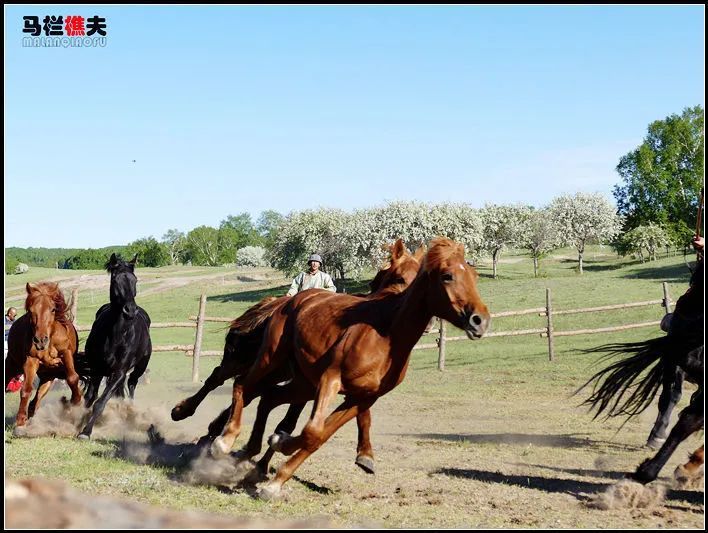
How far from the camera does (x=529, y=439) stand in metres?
10.2

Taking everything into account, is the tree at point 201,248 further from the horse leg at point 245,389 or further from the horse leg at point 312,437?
the horse leg at point 312,437

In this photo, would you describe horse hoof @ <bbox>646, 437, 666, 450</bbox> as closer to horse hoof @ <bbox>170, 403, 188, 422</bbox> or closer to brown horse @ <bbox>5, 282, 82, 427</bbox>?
horse hoof @ <bbox>170, 403, 188, 422</bbox>

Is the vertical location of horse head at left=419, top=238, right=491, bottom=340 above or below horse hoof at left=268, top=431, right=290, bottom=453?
above

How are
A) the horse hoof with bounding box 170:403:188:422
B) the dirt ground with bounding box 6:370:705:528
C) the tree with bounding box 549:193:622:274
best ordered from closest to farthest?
the dirt ground with bounding box 6:370:705:528
the horse hoof with bounding box 170:403:188:422
the tree with bounding box 549:193:622:274

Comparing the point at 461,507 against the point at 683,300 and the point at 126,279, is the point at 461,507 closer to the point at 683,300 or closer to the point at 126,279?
the point at 683,300

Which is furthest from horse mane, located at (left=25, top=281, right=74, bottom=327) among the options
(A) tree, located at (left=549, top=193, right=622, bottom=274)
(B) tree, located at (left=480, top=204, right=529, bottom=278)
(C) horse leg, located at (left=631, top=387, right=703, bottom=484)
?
(A) tree, located at (left=549, top=193, right=622, bottom=274)

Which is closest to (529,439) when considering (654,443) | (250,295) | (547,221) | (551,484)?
(654,443)

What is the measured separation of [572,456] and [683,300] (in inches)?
103

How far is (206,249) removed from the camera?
4658 inches

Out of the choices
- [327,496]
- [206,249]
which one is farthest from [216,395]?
[206,249]

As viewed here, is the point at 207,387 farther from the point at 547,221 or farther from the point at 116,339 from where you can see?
the point at 547,221

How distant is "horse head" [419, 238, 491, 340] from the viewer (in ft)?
18.6

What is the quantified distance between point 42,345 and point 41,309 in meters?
0.43

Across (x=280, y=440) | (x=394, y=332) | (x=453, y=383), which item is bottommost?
(x=453, y=383)
